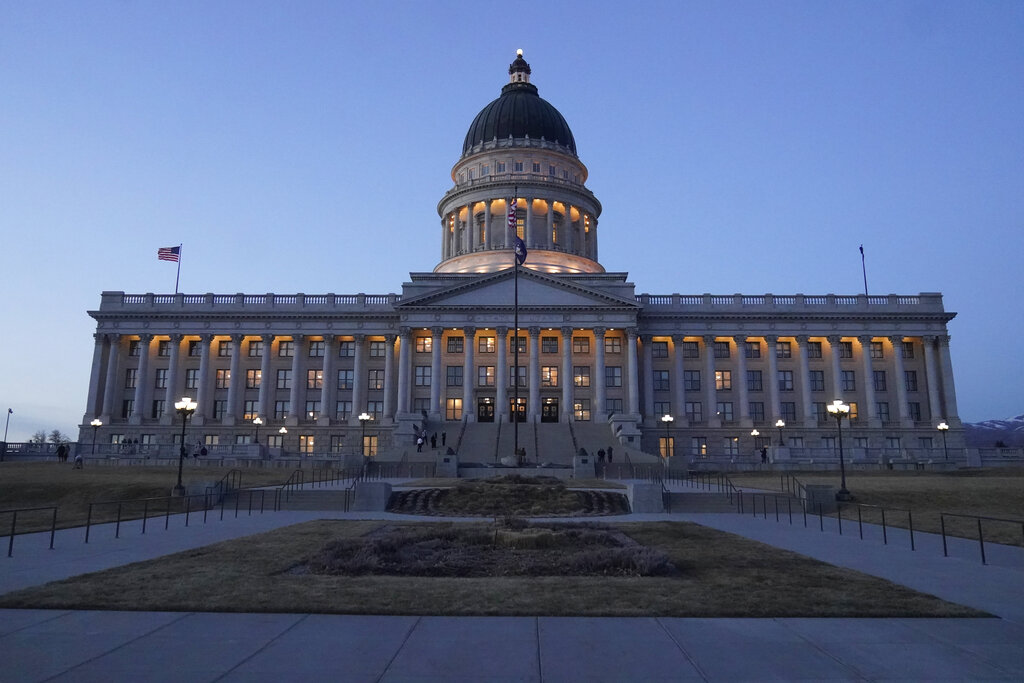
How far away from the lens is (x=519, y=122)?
93.7m

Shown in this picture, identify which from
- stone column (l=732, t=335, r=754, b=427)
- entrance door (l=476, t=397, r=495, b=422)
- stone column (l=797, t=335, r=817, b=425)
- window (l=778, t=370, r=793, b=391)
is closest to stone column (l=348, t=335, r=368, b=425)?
entrance door (l=476, t=397, r=495, b=422)

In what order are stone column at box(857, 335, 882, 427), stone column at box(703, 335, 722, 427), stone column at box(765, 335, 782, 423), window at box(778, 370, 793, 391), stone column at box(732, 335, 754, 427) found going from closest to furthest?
stone column at box(857, 335, 882, 427) → stone column at box(703, 335, 722, 427) → stone column at box(732, 335, 754, 427) → stone column at box(765, 335, 782, 423) → window at box(778, 370, 793, 391)

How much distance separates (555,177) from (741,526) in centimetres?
7450

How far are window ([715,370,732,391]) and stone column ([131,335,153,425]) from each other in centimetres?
6413

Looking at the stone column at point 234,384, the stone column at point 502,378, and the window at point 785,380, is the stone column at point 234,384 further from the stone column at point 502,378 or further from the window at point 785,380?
the window at point 785,380

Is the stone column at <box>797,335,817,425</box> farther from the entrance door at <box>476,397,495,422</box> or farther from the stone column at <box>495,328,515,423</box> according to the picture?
the entrance door at <box>476,397,495,422</box>

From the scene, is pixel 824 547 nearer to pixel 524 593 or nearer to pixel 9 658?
pixel 524 593

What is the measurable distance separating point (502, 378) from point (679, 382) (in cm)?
1989

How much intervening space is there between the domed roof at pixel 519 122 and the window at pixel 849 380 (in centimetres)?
4662

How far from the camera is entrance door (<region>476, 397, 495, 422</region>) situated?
72.2 metres

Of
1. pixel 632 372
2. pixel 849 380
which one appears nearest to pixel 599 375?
pixel 632 372

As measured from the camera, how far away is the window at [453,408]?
71.9 meters

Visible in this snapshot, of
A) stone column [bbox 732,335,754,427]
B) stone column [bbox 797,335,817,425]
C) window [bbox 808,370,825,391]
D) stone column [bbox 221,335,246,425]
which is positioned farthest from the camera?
window [bbox 808,370,825,391]

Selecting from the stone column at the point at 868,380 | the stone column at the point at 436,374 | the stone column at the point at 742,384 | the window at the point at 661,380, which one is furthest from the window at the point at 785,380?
the stone column at the point at 436,374
